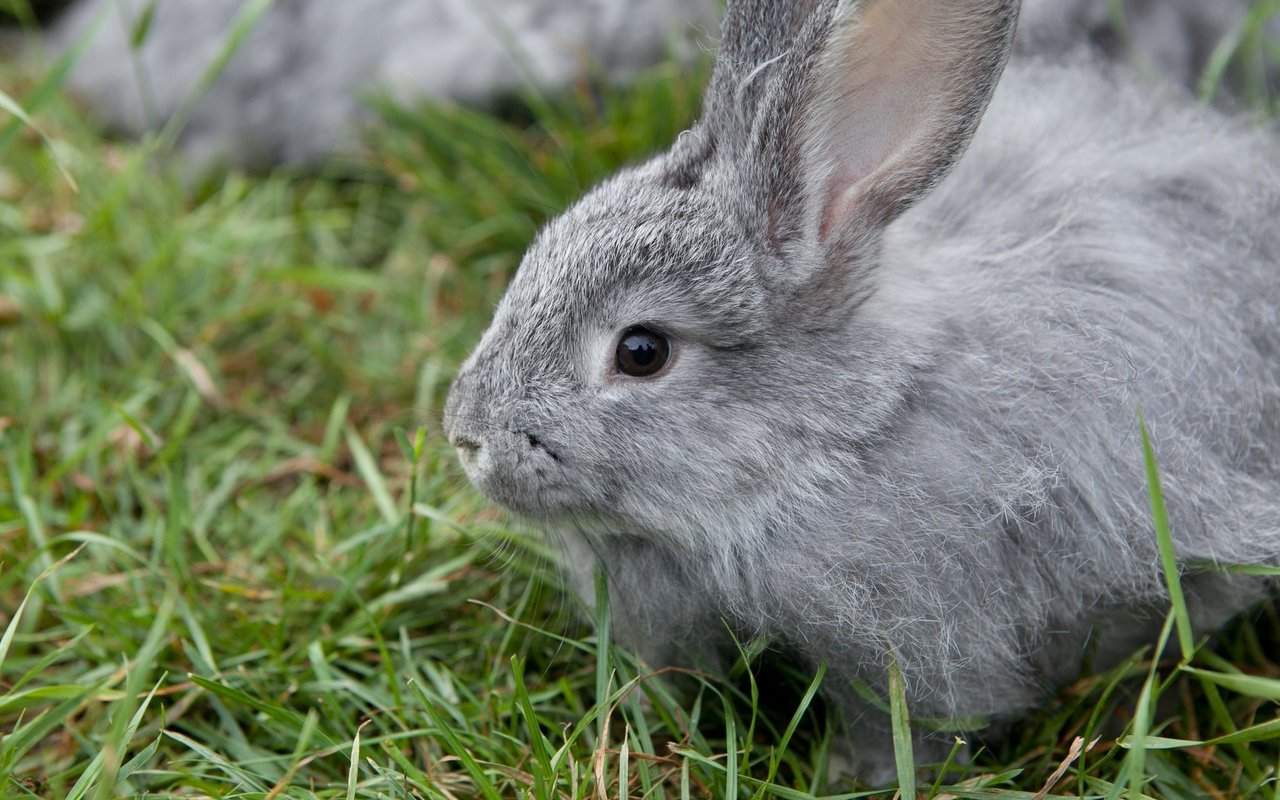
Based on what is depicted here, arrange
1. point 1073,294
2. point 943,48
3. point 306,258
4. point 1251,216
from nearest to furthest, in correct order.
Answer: point 943,48 → point 1073,294 → point 1251,216 → point 306,258

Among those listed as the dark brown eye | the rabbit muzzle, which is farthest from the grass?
the dark brown eye

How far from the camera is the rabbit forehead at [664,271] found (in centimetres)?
239

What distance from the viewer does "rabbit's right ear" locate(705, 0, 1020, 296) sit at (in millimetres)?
2307

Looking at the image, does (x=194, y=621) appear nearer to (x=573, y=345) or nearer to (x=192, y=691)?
(x=192, y=691)

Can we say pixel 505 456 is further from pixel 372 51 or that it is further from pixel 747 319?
pixel 372 51

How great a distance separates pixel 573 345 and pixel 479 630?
853 mm

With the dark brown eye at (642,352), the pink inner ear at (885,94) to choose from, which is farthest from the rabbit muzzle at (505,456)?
the pink inner ear at (885,94)

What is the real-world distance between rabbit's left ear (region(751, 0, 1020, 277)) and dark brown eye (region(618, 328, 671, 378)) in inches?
12.5

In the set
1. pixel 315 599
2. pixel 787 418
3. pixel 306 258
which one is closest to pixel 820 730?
pixel 787 418

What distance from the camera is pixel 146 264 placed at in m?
3.92

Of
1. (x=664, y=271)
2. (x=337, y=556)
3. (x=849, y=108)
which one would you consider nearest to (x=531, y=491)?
(x=664, y=271)

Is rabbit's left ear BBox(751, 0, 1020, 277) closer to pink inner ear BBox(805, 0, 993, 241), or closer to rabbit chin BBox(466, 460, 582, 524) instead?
pink inner ear BBox(805, 0, 993, 241)

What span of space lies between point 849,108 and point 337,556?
1.68 meters

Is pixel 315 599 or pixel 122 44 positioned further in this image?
pixel 122 44
